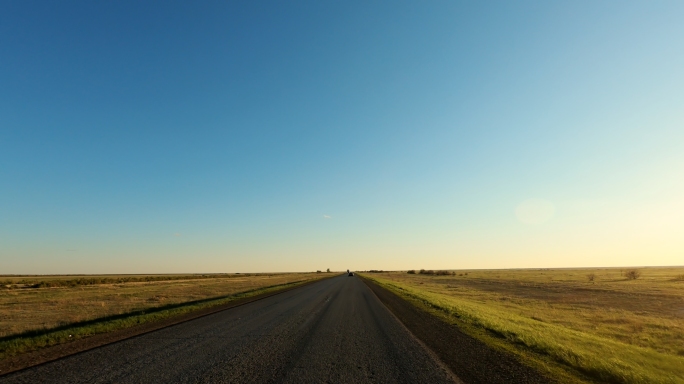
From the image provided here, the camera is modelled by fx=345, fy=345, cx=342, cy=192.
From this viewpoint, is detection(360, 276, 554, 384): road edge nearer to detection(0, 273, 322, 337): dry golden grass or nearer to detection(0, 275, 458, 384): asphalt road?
detection(0, 275, 458, 384): asphalt road

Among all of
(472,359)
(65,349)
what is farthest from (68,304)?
(472,359)

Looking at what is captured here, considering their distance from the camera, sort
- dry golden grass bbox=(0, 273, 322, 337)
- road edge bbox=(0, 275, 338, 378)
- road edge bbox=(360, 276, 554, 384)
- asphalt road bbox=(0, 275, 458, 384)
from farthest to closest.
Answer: dry golden grass bbox=(0, 273, 322, 337), road edge bbox=(0, 275, 338, 378), road edge bbox=(360, 276, 554, 384), asphalt road bbox=(0, 275, 458, 384)

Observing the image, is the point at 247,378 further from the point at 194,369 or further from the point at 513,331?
the point at 513,331

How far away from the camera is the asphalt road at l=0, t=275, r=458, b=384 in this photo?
7445 millimetres

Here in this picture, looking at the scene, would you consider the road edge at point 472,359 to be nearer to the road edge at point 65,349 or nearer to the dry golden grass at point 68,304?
the road edge at point 65,349

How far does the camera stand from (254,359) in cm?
901

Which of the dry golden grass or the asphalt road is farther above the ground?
the dry golden grass

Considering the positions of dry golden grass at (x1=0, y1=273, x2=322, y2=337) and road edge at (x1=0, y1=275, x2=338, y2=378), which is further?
dry golden grass at (x1=0, y1=273, x2=322, y2=337)

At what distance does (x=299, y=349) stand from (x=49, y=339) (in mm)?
8978

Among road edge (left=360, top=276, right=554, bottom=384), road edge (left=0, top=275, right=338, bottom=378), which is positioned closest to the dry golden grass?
road edge (left=0, top=275, right=338, bottom=378)

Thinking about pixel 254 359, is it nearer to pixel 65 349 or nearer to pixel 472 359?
pixel 472 359

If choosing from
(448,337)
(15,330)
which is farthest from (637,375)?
(15,330)

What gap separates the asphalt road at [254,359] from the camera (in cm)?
745

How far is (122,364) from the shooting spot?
8.45 meters
